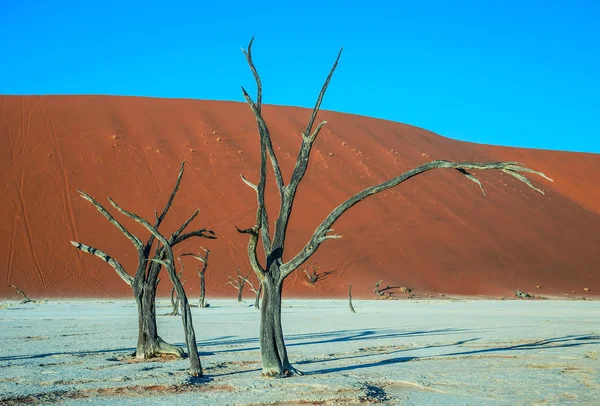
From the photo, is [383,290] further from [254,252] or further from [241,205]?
[254,252]

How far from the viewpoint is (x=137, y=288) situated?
35.7 ft

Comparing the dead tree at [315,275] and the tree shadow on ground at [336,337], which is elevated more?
the dead tree at [315,275]

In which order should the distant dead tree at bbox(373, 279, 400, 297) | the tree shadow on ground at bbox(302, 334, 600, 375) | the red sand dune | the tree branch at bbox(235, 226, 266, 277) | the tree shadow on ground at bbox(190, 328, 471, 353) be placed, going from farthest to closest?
the red sand dune, the distant dead tree at bbox(373, 279, 400, 297), the tree shadow on ground at bbox(190, 328, 471, 353), the tree shadow on ground at bbox(302, 334, 600, 375), the tree branch at bbox(235, 226, 266, 277)

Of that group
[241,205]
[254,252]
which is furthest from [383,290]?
[254,252]

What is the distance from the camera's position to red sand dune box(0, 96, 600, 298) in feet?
133

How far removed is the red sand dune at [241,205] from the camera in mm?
40594

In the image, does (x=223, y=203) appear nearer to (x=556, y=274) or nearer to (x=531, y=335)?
(x=556, y=274)

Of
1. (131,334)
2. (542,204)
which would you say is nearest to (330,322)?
(131,334)

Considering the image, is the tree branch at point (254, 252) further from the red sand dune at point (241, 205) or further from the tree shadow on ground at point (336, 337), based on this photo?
the red sand dune at point (241, 205)

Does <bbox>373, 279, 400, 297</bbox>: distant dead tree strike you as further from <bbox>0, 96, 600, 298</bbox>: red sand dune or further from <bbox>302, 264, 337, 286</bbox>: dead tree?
<bbox>302, 264, 337, 286</bbox>: dead tree

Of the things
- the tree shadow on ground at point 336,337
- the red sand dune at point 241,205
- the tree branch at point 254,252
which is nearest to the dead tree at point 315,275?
the red sand dune at point 241,205

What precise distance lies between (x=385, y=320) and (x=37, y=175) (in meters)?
33.4

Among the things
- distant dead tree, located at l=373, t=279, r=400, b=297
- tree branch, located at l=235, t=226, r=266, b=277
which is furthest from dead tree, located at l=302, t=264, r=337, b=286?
tree branch, located at l=235, t=226, r=266, b=277

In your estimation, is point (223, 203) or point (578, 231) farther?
point (578, 231)
